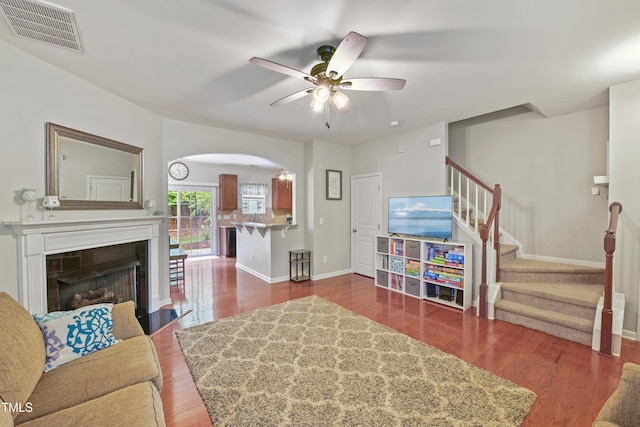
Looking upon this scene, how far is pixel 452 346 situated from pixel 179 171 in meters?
6.95

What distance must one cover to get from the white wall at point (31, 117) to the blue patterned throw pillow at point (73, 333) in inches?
32.7

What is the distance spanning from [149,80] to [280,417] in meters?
3.07

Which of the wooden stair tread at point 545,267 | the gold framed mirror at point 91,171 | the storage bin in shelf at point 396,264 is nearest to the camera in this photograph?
the gold framed mirror at point 91,171

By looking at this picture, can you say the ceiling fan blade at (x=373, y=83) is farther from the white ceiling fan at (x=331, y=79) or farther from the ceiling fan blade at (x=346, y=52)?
the ceiling fan blade at (x=346, y=52)

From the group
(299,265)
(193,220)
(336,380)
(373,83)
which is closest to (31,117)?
(373,83)

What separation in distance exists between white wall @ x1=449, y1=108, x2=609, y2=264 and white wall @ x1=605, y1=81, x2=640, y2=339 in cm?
80

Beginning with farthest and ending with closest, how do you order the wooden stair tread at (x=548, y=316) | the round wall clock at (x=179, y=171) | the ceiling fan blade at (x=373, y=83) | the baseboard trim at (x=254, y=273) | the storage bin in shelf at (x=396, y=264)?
the round wall clock at (x=179, y=171)
the baseboard trim at (x=254, y=273)
the storage bin in shelf at (x=396, y=264)
the wooden stair tread at (x=548, y=316)
the ceiling fan blade at (x=373, y=83)

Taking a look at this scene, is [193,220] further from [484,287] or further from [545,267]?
[545,267]

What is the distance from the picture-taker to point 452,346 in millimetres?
2658

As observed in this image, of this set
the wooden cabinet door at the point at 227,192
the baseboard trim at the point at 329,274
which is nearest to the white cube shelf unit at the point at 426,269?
the baseboard trim at the point at 329,274

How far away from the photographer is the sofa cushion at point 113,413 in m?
1.17

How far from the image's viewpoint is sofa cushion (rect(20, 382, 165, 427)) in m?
1.17

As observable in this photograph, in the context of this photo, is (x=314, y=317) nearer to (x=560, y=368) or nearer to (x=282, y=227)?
(x=282, y=227)

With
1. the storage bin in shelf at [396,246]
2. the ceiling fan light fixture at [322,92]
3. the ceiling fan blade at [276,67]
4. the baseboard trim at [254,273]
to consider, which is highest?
the ceiling fan blade at [276,67]
